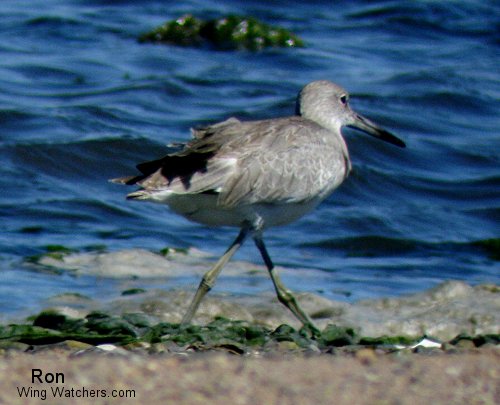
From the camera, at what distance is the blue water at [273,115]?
387 inches

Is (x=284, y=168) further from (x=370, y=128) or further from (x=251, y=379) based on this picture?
(x=251, y=379)

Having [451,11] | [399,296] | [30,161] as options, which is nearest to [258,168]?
[399,296]

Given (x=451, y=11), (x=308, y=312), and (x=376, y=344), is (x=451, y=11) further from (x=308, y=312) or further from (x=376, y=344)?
(x=376, y=344)

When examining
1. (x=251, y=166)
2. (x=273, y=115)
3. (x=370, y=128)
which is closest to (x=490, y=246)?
(x=370, y=128)

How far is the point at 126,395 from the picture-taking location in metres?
4.62

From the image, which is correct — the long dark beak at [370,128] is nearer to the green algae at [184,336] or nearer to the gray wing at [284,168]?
the gray wing at [284,168]

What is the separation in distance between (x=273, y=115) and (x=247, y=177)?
19.8 ft

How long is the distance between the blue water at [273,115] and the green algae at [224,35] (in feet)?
0.73

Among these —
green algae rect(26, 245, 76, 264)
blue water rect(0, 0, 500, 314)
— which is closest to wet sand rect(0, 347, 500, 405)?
blue water rect(0, 0, 500, 314)

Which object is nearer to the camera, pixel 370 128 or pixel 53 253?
pixel 370 128

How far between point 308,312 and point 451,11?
32.1 ft

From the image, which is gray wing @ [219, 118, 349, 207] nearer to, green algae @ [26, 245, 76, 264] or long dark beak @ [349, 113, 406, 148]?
long dark beak @ [349, 113, 406, 148]

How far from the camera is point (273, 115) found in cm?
1311

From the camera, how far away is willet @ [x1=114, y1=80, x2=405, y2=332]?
7.04 metres
